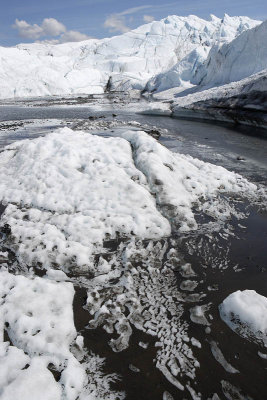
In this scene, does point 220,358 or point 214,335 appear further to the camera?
point 214,335

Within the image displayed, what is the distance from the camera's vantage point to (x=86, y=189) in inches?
271

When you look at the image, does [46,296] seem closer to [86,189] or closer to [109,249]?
[109,249]

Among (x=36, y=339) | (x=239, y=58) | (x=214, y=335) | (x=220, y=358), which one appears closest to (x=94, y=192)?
(x=36, y=339)

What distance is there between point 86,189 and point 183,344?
453 cm

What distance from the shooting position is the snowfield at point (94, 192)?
5445mm

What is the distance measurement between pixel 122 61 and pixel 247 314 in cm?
10918

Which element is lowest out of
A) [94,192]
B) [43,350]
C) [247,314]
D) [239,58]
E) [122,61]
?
[43,350]

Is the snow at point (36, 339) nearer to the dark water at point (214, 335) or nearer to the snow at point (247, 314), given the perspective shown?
the dark water at point (214, 335)

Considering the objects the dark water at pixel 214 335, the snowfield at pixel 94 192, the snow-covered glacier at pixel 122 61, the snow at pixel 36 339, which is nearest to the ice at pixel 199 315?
the dark water at pixel 214 335

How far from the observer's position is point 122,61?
324ft

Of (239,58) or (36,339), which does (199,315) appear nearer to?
(36,339)

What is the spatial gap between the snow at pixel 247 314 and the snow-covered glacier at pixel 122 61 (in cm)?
5467

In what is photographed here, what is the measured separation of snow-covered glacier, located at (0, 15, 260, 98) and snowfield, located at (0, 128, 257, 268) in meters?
49.9

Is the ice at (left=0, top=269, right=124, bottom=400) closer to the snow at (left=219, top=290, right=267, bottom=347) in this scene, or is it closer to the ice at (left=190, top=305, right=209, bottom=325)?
the ice at (left=190, top=305, right=209, bottom=325)
